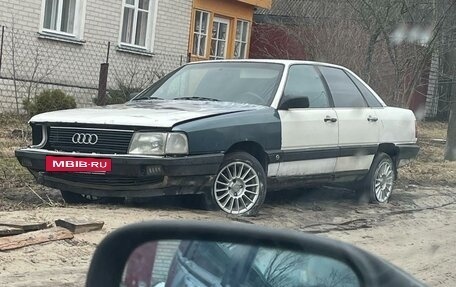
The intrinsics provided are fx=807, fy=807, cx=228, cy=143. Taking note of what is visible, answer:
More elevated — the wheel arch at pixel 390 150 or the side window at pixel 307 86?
the side window at pixel 307 86

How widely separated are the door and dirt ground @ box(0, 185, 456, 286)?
12.3 meters

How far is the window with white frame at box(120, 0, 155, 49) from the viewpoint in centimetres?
1900

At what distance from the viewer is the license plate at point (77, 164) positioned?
724 centimetres

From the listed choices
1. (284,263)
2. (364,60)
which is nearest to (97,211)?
(284,263)

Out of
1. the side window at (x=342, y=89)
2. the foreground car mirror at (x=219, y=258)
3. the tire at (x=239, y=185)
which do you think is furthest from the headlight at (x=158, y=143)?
the foreground car mirror at (x=219, y=258)

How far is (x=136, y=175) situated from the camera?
283 inches

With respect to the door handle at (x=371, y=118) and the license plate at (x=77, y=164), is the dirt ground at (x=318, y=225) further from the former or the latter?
the door handle at (x=371, y=118)

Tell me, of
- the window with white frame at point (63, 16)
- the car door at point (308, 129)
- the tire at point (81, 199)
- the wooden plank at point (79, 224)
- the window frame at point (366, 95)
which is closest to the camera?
the wooden plank at point (79, 224)

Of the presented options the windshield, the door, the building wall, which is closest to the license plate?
the windshield

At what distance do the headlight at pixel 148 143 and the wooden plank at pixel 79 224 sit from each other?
85cm

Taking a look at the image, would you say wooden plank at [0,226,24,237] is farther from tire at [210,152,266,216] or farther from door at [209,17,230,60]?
door at [209,17,230,60]

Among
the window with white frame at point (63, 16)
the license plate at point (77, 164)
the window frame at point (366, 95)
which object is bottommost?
the license plate at point (77, 164)

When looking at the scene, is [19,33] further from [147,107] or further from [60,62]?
[147,107]

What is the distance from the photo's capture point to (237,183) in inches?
307
